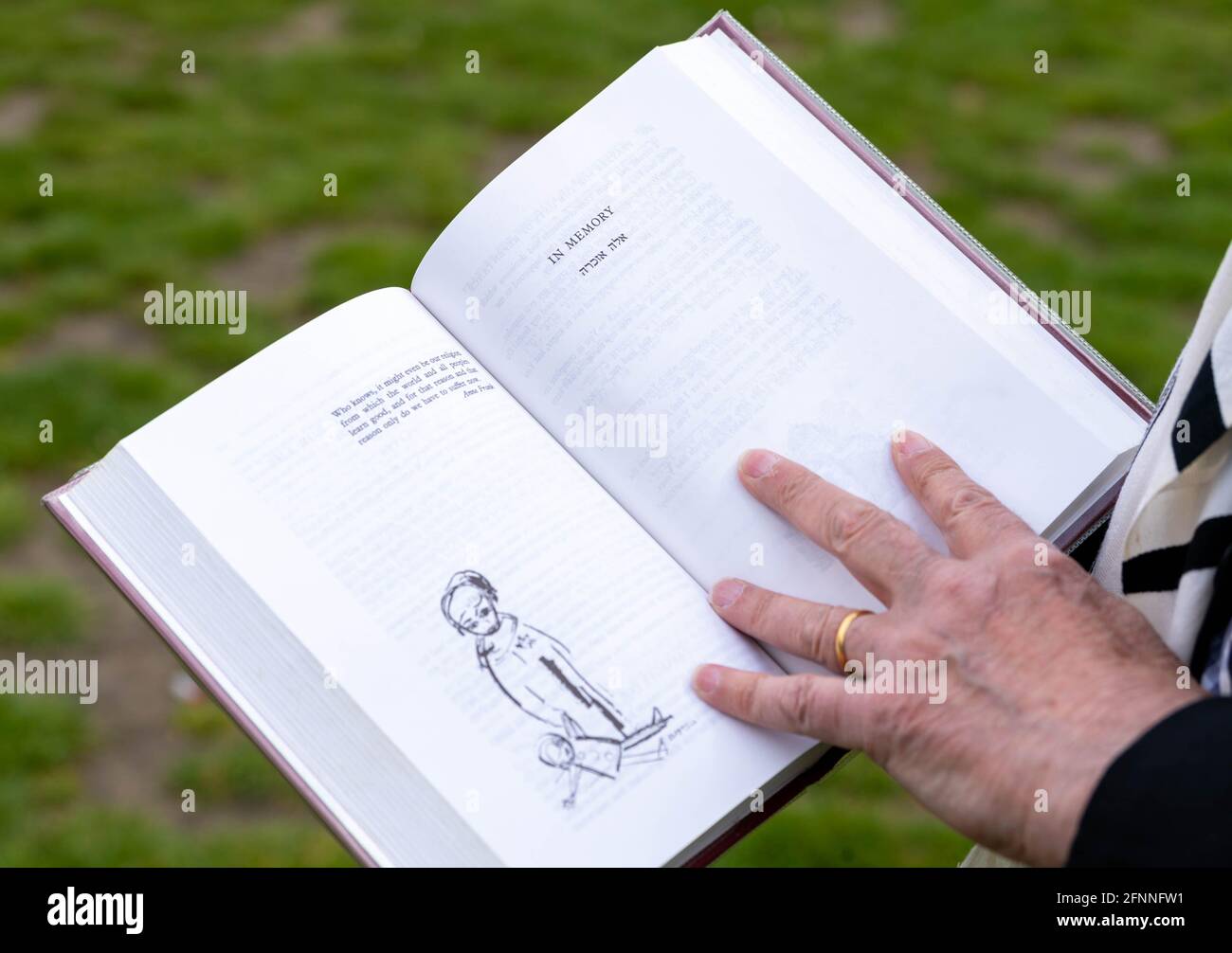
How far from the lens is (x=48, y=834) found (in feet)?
7.09

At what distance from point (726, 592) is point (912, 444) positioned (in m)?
0.23

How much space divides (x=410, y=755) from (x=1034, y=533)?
61cm

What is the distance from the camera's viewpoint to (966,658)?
1.08 m

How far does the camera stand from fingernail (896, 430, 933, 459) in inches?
47.5

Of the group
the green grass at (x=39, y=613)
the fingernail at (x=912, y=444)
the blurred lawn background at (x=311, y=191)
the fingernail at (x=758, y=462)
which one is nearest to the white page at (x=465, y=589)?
the fingernail at (x=758, y=462)

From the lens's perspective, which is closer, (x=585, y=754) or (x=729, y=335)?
(x=585, y=754)

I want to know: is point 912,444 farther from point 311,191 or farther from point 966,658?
point 311,191

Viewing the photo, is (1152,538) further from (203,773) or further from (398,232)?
(398,232)

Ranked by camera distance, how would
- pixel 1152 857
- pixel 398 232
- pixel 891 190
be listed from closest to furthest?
pixel 1152 857 < pixel 891 190 < pixel 398 232

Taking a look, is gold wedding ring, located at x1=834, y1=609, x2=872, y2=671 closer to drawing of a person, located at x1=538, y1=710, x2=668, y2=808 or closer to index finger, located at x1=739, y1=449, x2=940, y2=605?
index finger, located at x1=739, y1=449, x2=940, y2=605

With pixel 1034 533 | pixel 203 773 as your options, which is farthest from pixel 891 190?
pixel 203 773

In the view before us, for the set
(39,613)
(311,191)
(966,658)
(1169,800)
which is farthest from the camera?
(311,191)

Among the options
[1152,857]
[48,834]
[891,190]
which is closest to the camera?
[1152,857]

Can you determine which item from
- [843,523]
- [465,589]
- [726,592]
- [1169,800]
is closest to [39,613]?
[465,589]
